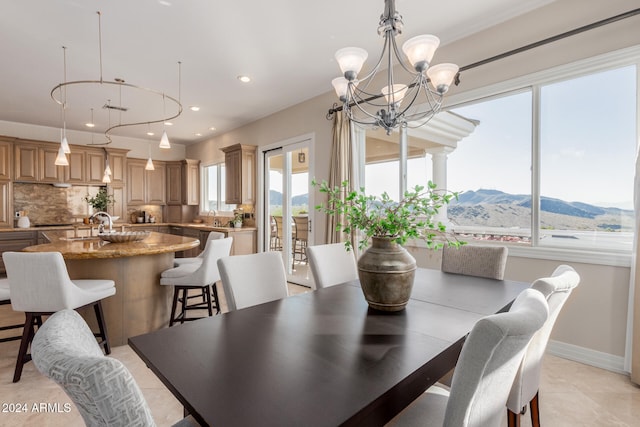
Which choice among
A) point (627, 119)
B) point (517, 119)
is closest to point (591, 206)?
point (627, 119)

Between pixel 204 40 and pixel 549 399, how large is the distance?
4.07 meters

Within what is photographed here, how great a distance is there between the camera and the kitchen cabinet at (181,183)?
24.5ft

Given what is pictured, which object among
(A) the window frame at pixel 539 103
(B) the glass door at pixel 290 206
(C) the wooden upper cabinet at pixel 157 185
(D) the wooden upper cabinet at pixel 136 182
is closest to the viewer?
(A) the window frame at pixel 539 103

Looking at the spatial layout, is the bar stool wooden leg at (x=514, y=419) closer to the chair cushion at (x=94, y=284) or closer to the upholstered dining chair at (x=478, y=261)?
the upholstered dining chair at (x=478, y=261)

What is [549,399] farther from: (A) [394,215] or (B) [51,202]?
(B) [51,202]

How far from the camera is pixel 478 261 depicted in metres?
2.35

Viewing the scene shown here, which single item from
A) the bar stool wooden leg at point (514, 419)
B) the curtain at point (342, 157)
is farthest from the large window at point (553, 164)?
the bar stool wooden leg at point (514, 419)

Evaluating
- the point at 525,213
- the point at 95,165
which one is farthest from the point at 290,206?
the point at 95,165

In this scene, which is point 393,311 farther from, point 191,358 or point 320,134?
point 320,134

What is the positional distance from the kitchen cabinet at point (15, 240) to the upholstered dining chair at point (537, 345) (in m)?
7.14

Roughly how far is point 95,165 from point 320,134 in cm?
498

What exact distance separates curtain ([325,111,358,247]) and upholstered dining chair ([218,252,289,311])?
2103 millimetres

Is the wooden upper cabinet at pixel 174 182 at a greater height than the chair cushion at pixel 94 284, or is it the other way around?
the wooden upper cabinet at pixel 174 182

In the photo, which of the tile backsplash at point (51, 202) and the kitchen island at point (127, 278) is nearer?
the kitchen island at point (127, 278)
